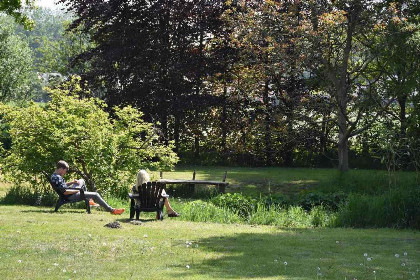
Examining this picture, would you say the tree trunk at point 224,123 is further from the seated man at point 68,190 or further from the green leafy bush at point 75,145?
the seated man at point 68,190

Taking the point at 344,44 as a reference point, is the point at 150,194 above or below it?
below

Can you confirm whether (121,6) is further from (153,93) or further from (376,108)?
(376,108)

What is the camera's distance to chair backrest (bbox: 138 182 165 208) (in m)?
13.9

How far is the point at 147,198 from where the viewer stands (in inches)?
547

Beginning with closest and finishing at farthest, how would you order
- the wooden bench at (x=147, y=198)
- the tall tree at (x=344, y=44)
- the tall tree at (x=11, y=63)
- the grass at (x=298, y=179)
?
1. the wooden bench at (x=147, y=198)
2. the grass at (x=298, y=179)
3. the tall tree at (x=344, y=44)
4. the tall tree at (x=11, y=63)

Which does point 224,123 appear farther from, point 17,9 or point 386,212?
point 386,212

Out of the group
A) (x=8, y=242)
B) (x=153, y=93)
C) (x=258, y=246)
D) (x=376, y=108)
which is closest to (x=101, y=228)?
(x=8, y=242)

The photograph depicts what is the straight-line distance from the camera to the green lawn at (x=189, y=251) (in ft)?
26.8

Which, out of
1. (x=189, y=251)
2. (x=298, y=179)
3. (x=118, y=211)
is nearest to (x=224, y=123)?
(x=298, y=179)

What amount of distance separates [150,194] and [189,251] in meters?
4.28

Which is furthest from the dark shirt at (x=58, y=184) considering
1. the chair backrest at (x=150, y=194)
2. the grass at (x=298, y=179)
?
the grass at (x=298, y=179)

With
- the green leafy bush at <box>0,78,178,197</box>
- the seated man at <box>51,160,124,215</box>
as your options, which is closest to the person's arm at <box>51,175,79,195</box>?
the seated man at <box>51,160,124,215</box>

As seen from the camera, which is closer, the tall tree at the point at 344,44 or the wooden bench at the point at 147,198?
the wooden bench at the point at 147,198

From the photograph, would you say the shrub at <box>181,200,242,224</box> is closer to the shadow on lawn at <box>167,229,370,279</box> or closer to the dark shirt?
the dark shirt
